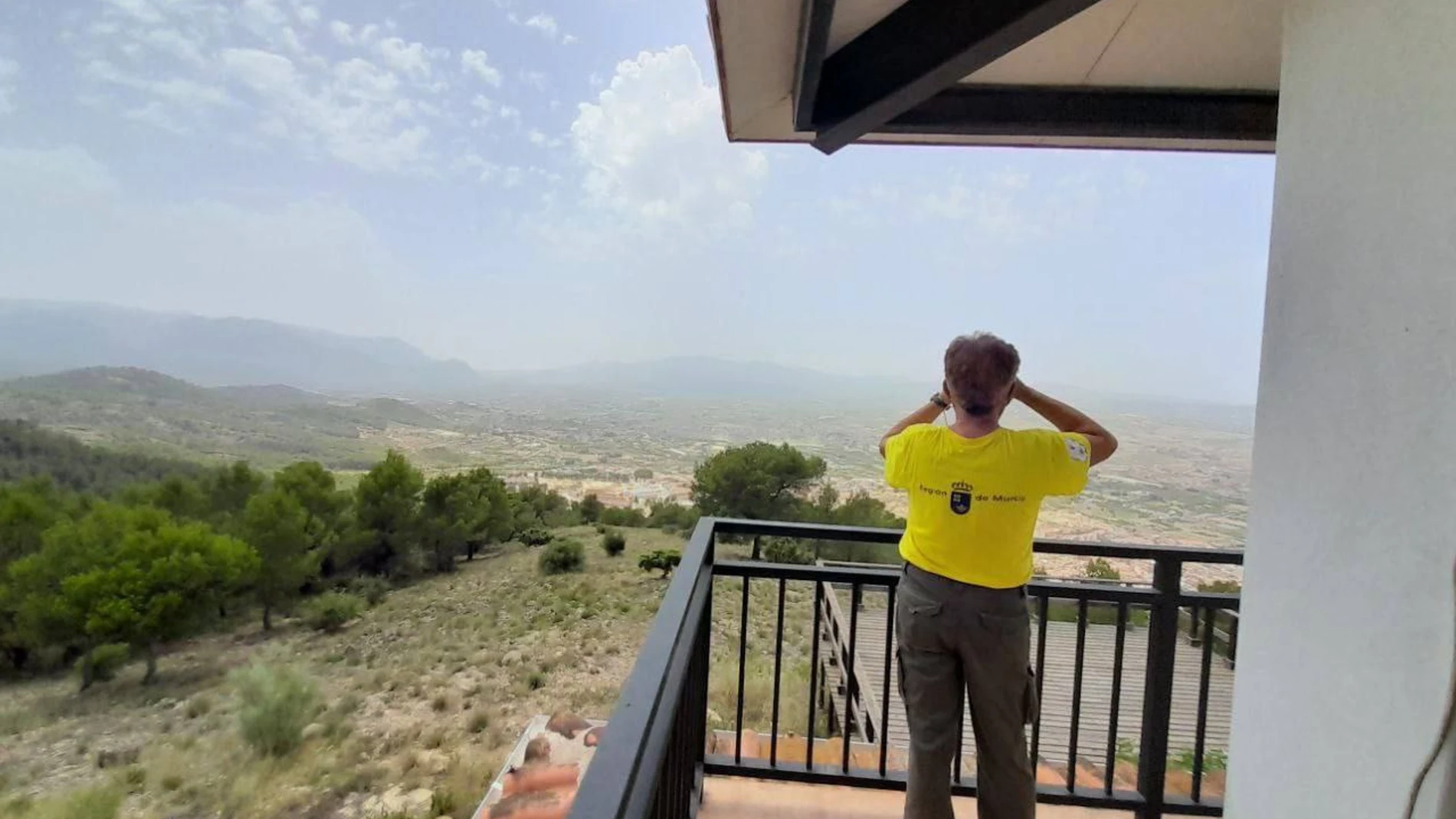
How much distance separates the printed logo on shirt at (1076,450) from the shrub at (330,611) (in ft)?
67.4

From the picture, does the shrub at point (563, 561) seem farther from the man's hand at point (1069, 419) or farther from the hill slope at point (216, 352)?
the man's hand at point (1069, 419)

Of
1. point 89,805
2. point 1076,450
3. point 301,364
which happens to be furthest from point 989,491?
point 301,364

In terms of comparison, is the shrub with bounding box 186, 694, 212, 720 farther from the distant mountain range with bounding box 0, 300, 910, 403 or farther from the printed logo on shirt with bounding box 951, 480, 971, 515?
the printed logo on shirt with bounding box 951, 480, 971, 515

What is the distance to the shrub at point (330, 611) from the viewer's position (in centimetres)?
1759

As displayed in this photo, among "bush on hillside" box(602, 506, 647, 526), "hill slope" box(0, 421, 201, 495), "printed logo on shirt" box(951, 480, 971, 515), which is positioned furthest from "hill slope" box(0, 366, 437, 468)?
"printed logo on shirt" box(951, 480, 971, 515)

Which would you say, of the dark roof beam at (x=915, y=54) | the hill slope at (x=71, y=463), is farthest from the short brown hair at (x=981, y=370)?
the hill slope at (x=71, y=463)

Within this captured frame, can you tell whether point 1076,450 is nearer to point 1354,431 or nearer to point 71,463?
point 1354,431

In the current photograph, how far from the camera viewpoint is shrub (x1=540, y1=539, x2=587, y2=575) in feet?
58.7

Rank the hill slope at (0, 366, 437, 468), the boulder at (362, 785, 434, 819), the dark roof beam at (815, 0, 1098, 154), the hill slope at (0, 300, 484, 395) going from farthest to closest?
the hill slope at (0, 300, 484, 395) < the hill slope at (0, 366, 437, 468) < the boulder at (362, 785, 434, 819) < the dark roof beam at (815, 0, 1098, 154)

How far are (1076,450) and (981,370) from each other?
23cm

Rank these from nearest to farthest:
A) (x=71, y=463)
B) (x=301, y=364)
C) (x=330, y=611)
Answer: (x=71, y=463) < (x=330, y=611) < (x=301, y=364)

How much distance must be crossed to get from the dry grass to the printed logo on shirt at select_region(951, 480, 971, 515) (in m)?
10.7

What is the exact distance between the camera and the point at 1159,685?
67.7 inches

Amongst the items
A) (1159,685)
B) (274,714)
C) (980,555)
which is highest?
(980,555)
